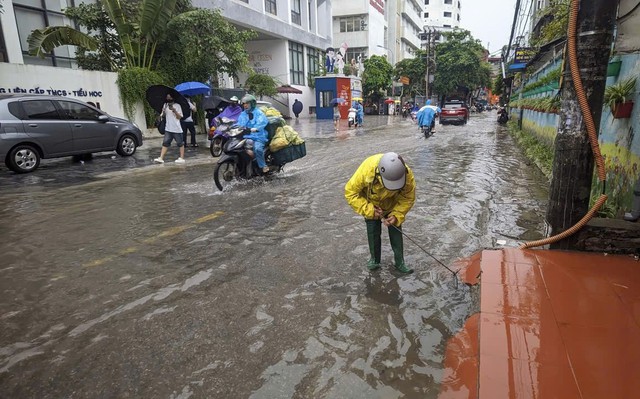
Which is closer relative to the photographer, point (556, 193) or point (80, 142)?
point (556, 193)

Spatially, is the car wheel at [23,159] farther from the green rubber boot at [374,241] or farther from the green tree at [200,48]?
the green rubber boot at [374,241]

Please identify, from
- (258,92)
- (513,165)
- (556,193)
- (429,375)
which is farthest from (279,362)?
(258,92)

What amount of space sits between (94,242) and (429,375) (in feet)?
14.0

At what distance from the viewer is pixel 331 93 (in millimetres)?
35844

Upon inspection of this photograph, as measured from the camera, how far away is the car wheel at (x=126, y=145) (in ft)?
39.4

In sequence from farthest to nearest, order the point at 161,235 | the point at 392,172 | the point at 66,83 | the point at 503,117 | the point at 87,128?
the point at 503,117, the point at 66,83, the point at 87,128, the point at 161,235, the point at 392,172

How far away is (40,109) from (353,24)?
45579 mm

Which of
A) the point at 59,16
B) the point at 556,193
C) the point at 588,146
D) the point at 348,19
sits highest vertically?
the point at 348,19

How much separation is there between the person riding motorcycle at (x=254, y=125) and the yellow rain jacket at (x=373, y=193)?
4.43m

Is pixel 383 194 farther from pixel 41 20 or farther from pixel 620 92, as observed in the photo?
pixel 41 20

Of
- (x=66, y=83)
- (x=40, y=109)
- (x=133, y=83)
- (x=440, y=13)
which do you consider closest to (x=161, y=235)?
(x=40, y=109)

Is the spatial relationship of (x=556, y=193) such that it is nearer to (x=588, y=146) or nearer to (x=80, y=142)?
(x=588, y=146)

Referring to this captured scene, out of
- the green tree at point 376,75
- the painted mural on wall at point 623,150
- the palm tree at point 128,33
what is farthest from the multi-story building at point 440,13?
the painted mural on wall at point 623,150

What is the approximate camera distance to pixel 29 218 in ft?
20.2
